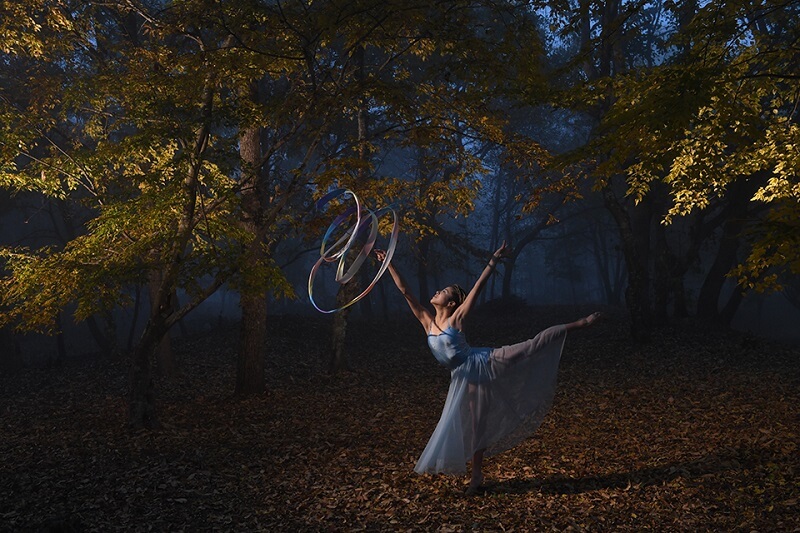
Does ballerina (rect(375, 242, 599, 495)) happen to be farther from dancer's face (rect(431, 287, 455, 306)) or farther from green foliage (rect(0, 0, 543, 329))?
green foliage (rect(0, 0, 543, 329))

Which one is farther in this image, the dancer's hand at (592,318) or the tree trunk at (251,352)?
the tree trunk at (251,352)

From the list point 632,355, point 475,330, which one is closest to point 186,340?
point 475,330

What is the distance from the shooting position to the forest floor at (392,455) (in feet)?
21.8

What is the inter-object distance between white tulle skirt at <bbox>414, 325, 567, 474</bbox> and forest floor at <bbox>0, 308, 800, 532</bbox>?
0.72 metres

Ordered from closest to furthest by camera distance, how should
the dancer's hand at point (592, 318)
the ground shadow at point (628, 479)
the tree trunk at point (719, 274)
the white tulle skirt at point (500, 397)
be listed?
the dancer's hand at point (592, 318), the white tulle skirt at point (500, 397), the ground shadow at point (628, 479), the tree trunk at point (719, 274)

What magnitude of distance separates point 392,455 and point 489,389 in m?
2.79

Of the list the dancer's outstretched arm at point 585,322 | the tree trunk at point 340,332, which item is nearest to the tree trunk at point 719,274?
the tree trunk at point 340,332

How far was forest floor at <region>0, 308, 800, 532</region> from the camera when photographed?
664 cm

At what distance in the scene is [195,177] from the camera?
954 centimetres

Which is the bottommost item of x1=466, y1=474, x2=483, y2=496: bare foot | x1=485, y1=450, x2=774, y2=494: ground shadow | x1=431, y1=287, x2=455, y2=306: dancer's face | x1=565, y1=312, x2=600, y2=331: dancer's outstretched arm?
x1=485, y1=450, x2=774, y2=494: ground shadow

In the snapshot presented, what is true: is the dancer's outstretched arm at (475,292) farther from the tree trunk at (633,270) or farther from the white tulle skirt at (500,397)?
the tree trunk at (633,270)

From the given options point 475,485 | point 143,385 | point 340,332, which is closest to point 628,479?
point 475,485

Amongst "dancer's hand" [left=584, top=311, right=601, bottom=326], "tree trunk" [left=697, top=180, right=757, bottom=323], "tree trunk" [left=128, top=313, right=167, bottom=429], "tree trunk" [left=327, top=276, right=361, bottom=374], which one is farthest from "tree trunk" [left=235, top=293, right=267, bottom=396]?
"tree trunk" [left=697, top=180, right=757, bottom=323]

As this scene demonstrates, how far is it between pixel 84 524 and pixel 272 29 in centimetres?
769
